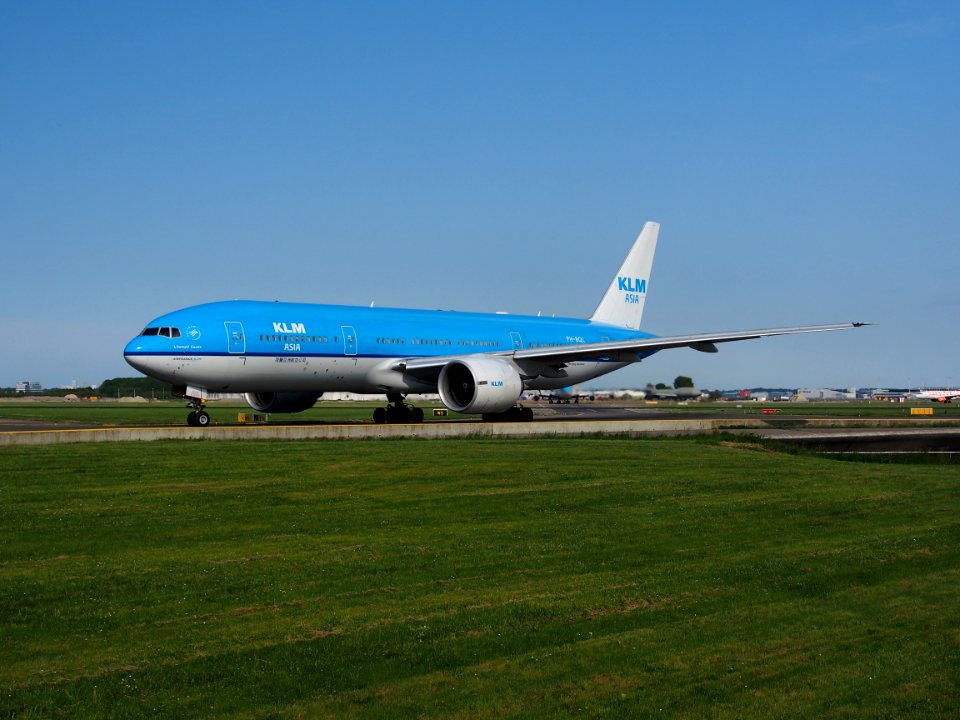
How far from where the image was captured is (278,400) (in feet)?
126

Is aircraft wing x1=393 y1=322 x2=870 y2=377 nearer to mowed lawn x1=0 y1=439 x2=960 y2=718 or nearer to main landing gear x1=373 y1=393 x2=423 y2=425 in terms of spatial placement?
main landing gear x1=373 y1=393 x2=423 y2=425

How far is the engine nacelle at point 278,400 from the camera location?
38.3 m

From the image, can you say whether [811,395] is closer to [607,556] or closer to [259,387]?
[259,387]

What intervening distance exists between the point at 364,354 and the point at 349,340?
0.81 meters

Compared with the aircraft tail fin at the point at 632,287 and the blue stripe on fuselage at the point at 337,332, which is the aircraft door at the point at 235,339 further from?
the aircraft tail fin at the point at 632,287

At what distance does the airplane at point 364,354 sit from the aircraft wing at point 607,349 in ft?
0.16

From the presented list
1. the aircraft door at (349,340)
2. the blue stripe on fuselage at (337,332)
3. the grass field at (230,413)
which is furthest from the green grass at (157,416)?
the blue stripe on fuselage at (337,332)

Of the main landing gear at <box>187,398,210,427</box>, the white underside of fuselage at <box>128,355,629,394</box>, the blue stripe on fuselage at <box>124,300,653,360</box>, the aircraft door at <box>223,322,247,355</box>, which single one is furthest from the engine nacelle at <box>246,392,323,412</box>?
the main landing gear at <box>187,398,210,427</box>

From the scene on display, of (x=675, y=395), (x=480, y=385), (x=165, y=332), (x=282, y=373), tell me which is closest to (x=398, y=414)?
(x=480, y=385)

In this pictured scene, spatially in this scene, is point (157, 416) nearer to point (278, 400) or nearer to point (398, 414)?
point (278, 400)

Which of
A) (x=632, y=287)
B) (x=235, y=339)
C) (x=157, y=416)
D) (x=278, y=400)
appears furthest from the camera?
(x=632, y=287)

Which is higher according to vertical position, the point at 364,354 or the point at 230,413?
the point at 364,354

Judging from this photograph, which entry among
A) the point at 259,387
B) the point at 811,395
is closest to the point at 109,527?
the point at 259,387

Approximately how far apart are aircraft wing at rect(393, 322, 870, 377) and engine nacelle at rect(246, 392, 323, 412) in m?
4.26
